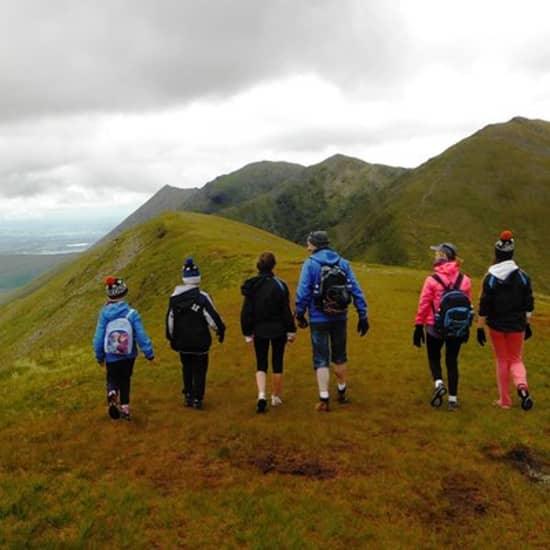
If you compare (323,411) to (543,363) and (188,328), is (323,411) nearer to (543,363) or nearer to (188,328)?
(188,328)

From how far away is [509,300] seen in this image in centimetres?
1277

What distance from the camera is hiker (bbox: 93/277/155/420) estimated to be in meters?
12.8

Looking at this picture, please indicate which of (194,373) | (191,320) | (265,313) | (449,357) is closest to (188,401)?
(194,373)

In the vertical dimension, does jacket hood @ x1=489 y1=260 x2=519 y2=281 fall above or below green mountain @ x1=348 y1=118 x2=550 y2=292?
below

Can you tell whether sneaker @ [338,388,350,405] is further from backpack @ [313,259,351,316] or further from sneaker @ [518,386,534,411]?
sneaker @ [518,386,534,411]

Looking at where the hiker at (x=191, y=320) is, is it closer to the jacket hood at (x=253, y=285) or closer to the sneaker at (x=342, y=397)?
the jacket hood at (x=253, y=285)

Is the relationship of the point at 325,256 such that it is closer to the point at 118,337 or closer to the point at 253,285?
the point at 253,285

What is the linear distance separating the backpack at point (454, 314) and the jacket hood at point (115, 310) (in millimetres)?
8023

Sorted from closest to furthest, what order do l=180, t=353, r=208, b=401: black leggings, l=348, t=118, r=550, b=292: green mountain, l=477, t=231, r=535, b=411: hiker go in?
l=477, t=231, r=535, b=411: hiker, l=180, t=353, r=208, b=401: black leggings, l=348, t=118, r=550, b=292: green mountain

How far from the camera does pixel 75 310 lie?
53938 mm

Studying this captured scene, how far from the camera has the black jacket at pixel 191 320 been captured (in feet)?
43.6

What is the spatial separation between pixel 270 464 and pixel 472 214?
533 feet

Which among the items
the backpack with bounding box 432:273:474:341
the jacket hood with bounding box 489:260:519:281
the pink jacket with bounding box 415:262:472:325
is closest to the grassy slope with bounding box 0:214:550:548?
the backpack with bounding box 432:273:474:341

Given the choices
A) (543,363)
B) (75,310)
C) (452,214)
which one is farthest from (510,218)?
(543,363)
